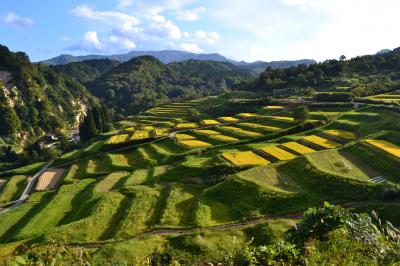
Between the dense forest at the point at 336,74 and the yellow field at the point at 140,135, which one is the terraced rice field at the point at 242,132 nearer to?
the yellow field at the point at 140,135

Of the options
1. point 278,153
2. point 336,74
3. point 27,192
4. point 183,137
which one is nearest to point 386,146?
point 278,153

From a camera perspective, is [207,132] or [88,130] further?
[88,130]

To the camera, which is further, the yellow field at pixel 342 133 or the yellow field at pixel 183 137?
the yellow field at pixel 183 137

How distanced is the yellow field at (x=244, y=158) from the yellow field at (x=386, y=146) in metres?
13.3

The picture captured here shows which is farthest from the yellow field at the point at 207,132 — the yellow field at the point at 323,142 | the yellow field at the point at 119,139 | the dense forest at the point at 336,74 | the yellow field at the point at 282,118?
the dense forest at the point at 336,74

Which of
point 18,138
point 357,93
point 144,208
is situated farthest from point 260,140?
point 18,138

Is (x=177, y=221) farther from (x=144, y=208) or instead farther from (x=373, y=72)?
(x=373, y=72)

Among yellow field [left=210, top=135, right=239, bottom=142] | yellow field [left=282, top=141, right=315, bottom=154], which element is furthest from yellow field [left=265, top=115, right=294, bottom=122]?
yellow field [left=282, top=141, right=315, bottom=154]

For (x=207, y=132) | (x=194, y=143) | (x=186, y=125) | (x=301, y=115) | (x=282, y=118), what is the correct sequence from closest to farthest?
1. (x=194, y=143)
2. (x=301, y=115)
3. (x=207, y=132)
4. (x=282, y=118)
5. (x=186, y=125)

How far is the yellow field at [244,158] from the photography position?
49.8 m

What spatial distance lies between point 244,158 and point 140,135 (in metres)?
35.4

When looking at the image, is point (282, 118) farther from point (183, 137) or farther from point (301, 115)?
point (183, 137)

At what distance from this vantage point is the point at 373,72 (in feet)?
440

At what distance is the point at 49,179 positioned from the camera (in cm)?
6550
